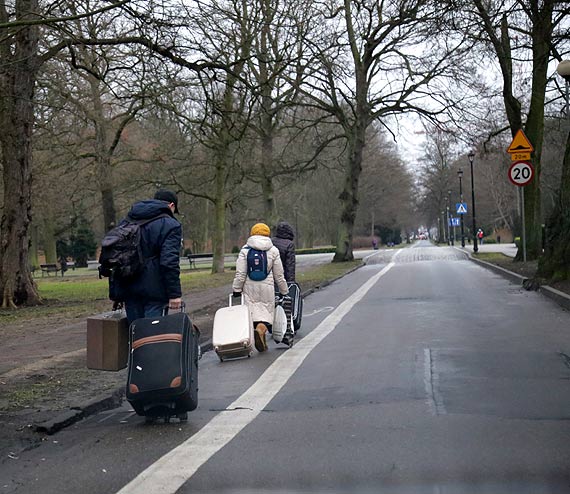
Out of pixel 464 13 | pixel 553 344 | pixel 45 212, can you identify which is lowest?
pixel 553 344

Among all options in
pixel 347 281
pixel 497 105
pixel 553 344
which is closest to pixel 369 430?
pixel 553 344

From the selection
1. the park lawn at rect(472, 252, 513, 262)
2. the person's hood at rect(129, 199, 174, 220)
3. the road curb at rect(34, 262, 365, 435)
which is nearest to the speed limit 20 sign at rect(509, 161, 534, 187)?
the park lawn at rect(472, 252, 513, 262)

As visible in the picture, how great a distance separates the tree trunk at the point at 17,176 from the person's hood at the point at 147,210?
544 inches

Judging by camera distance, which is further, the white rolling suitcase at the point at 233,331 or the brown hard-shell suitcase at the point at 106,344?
the white rolling suitcase at the point at 233,331

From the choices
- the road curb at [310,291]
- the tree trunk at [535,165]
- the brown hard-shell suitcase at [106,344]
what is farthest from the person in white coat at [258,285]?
the tree trunk at [535,165]

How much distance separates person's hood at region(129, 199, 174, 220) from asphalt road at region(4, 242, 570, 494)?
1738 mm

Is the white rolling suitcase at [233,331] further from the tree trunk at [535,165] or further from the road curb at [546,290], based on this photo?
the tree trunk at [535,165]

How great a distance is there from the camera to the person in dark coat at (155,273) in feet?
23.7

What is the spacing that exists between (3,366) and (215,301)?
33.0ft

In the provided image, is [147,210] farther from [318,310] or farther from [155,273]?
[318,310]

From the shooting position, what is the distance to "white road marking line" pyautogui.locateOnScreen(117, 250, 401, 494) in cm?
535

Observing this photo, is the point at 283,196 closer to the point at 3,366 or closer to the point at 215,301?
the point at 215,301

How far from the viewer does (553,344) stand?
11.3 meters

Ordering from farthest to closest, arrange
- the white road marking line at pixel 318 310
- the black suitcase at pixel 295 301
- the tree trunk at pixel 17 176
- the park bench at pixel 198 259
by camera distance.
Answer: the park bench at pixel 198 259, the tree trunk at pixel 17 176, the white road marking line at pixel 318 310, the black suitcase at pixel 295 301
